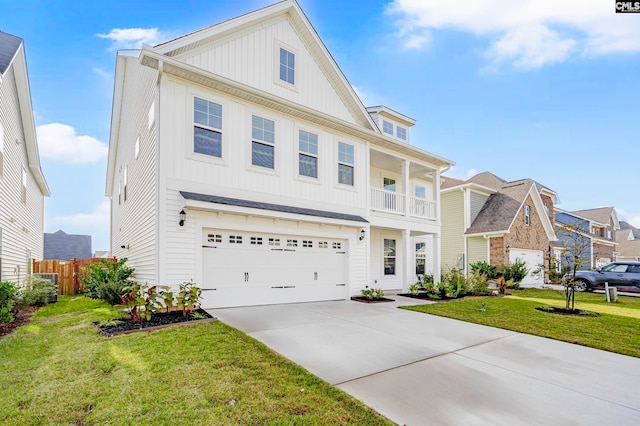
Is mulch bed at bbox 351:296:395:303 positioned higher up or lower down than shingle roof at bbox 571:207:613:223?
lower down

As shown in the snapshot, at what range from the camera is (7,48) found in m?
9.48

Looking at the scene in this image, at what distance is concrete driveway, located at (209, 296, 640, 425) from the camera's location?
3275mm

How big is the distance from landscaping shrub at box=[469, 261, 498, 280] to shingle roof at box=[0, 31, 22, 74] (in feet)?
66.8

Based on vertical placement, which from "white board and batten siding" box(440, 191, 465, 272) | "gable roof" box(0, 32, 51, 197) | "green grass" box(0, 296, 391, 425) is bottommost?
"green grass" box(0, 296, 391, 425)

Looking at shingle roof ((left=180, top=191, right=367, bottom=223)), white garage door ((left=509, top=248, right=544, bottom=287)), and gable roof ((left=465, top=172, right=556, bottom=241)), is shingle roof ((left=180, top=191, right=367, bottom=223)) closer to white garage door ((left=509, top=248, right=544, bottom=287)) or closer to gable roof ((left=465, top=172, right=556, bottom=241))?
gable roof ((left=465, top=172, right=556, bottom=241))

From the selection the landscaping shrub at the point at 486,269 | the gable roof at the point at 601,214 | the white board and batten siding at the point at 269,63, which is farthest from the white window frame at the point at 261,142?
the gable roof at the point at 601,214

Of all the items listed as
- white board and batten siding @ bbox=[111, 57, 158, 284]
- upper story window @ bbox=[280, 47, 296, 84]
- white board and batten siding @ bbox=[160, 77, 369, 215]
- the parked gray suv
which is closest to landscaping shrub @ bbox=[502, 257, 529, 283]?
the parked gray suv

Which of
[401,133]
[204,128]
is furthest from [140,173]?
[401,133]

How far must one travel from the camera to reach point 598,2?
7.07 metres

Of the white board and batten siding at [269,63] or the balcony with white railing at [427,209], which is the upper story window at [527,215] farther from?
the white board and batten siding at [269,63]

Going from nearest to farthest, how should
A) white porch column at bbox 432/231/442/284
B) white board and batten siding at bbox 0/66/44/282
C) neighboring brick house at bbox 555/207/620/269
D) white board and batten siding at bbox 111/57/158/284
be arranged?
white board and batten siding at bbox 111/57/158/284 → white board and batten siding at bbox 0/66/44/282 → white porch column at bbox 432/231/442/284 → neighboring brick house at bbox 555/207/620/269

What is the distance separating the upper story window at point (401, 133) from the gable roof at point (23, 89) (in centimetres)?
1443

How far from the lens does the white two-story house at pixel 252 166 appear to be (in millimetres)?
8148

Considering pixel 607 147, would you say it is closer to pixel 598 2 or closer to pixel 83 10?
pixel 598 2
